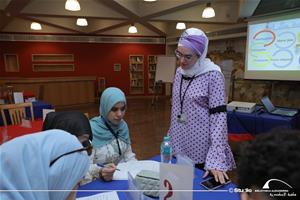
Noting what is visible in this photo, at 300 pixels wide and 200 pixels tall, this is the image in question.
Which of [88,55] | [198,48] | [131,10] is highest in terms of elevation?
[131,10]

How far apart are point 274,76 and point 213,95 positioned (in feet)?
8.33

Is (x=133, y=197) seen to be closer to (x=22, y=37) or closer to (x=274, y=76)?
(x=274, y=76)

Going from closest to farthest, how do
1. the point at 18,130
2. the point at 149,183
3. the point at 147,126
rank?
the point at 149,183 < the point at 18,130 < the point at 147,126

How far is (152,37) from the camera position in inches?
382

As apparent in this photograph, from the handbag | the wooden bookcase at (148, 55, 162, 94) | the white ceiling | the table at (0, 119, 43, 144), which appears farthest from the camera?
the wooden bookcase at (148, 55, 162, 94)

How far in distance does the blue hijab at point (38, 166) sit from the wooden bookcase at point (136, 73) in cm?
913

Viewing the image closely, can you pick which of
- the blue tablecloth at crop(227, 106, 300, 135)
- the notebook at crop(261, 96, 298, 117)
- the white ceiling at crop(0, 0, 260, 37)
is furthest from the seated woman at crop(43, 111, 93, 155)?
the white ceiling at crop(0, 0, 260, 37)

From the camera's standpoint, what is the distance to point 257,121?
2.95 meters

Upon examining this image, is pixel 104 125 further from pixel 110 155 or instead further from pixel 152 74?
pixel 152 74

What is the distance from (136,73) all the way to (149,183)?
895 cm

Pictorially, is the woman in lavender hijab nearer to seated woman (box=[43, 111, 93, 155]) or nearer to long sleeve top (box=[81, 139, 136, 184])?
long sleeve top (box=[81, 139, 136, 184])

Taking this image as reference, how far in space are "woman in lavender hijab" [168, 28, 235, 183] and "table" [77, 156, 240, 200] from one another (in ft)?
0.33

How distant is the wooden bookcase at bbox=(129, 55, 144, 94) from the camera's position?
970cm

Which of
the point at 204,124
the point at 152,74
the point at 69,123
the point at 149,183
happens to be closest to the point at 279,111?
the point at 204,124
